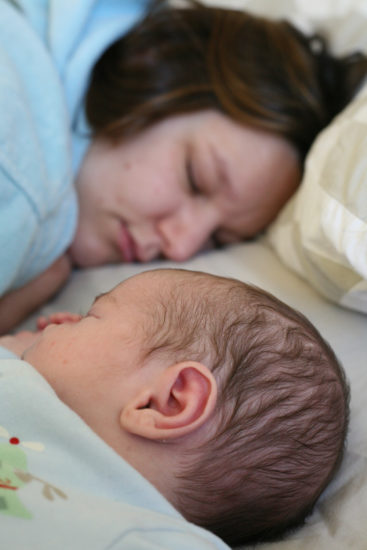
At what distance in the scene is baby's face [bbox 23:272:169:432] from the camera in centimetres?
64

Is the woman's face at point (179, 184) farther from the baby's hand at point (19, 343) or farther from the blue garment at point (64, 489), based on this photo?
the blue garment at point (64, 489)

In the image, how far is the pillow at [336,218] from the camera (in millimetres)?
770

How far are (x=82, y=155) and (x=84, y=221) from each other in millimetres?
145

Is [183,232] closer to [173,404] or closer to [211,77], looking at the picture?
[211,77]

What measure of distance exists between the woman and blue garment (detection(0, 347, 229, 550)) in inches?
19.8

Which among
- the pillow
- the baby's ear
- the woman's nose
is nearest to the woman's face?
the woman's nose

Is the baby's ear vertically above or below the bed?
above

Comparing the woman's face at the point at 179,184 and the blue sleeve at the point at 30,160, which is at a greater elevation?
the blue sleeve at the point at 30,160

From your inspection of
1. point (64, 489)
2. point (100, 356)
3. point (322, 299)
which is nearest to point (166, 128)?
point (322, 299)

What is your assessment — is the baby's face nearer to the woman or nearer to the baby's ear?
the baby's ear

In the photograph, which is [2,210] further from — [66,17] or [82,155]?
[66,17]

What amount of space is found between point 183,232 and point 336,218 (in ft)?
1.42

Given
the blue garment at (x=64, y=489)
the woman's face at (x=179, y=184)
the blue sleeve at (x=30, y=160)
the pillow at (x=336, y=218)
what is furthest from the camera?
the woman's face at (x=179, y=184)

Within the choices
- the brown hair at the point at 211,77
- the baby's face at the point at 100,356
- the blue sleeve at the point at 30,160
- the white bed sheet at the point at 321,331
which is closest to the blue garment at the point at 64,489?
the baby's face at the point at 100,356
